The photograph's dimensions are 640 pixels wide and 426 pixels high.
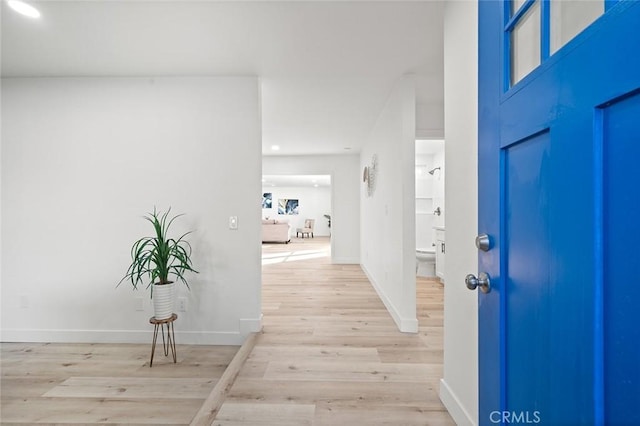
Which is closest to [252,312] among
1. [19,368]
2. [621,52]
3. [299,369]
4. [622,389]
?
[299,369]

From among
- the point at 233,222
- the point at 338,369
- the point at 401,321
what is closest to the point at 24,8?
the point at 233,222

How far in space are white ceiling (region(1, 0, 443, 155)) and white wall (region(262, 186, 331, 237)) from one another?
10.1m

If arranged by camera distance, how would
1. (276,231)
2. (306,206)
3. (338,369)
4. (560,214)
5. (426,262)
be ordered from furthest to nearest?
(306,206) < (276,231) < (426,262) < (338,369) < (560,214)

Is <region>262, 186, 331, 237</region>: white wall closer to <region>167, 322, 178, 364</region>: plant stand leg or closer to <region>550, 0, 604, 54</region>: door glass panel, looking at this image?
<region>167, 322, 178, 364</region>: plant stand leg

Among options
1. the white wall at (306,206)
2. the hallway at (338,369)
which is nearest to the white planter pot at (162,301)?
the hallway at (338,369)

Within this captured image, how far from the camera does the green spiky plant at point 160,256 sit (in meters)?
2.21

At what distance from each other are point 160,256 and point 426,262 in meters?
3.98

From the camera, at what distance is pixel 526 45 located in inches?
31.9

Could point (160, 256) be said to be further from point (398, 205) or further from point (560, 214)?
point (560, 214)

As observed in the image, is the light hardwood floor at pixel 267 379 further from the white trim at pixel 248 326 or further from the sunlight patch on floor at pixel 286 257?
the sunlight patch on floor at pixel 286 257

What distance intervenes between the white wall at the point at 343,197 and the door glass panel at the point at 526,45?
5.09 m

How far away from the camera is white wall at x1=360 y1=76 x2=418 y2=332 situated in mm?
2514

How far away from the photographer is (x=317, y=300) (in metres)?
3.43

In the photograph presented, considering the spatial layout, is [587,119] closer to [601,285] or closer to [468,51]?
[601,285]
